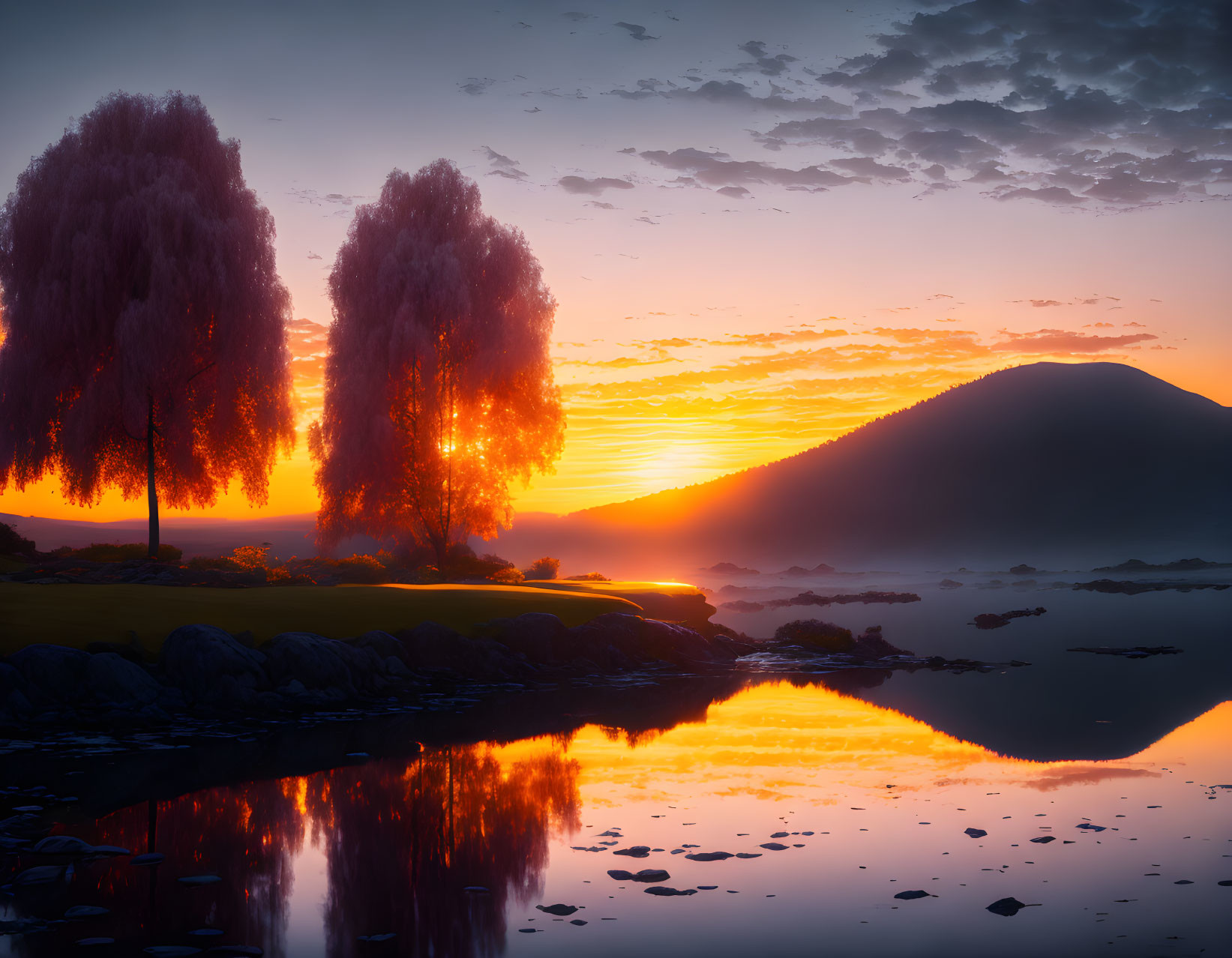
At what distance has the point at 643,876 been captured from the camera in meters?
6.74

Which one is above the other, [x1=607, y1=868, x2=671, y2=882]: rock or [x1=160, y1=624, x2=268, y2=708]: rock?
[x1=160, y1=624, x2=268, y2=708]: rock

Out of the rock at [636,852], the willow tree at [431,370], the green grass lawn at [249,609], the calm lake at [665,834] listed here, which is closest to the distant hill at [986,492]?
the willow tree at [431,370]

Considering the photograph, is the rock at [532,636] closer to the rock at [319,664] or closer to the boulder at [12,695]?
the rock at [319,664]

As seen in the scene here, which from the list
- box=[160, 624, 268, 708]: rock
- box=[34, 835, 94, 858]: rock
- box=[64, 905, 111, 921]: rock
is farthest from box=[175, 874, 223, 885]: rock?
box=[160, 624, 268, 708]: rock

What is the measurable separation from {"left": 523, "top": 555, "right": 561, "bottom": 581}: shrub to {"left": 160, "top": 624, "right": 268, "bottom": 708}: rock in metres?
20.5

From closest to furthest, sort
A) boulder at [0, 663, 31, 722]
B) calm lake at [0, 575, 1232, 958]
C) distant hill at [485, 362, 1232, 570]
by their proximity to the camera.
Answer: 1. calm lake at [0, 575, 1232, 958]
2. boulder at [0, 663, 31, 722]
3. distant hill at [485, 362, 1232, 570]

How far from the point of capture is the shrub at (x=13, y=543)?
26.0 m

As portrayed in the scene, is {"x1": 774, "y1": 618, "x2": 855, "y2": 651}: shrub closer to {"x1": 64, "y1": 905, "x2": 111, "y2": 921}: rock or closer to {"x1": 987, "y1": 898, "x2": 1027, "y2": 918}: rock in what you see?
{"x1": 987, "y1": 898, "x2": 1027, "y2": 918}: rock

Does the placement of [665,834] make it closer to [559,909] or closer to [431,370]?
[559,909]

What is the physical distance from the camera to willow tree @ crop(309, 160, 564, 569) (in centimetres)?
3159

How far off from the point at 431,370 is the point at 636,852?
2593 cm

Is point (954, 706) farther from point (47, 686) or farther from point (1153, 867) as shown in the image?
point (47, 686)

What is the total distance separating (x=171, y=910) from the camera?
595 cm

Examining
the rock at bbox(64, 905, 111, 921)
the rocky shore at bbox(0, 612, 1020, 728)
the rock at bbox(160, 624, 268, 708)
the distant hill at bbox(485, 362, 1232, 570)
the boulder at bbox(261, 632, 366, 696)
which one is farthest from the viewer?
the distant hill at bbox(485, 362, 1232, 570)
